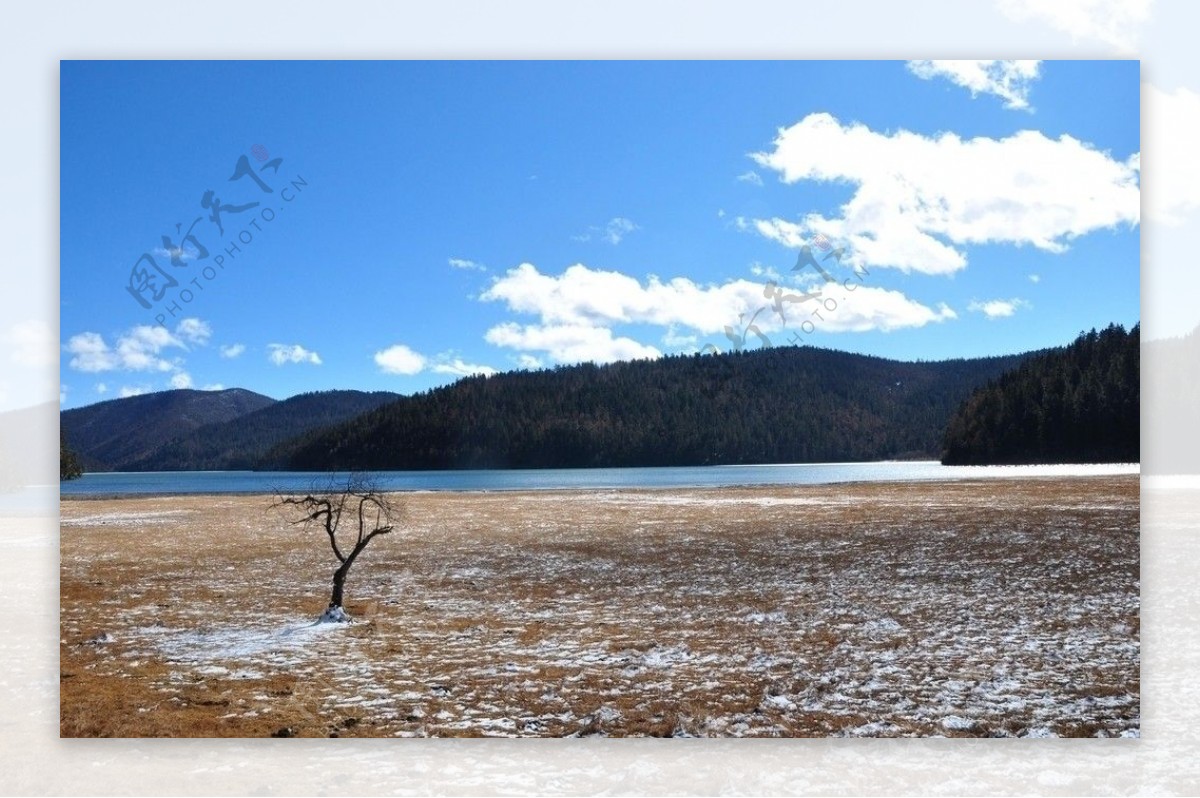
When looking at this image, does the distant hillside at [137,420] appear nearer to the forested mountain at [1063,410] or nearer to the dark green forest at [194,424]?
the dark green forest at [194,424]

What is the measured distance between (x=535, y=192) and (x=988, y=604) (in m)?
5.15

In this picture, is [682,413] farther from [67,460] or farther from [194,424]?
[67,460]

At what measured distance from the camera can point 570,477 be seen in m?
8.31

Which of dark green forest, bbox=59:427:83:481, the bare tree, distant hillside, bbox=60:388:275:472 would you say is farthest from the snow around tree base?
dark green forest, bbox=59:427:83:481

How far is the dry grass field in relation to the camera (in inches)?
226

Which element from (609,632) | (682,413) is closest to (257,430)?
(609,632)

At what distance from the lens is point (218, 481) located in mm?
7504

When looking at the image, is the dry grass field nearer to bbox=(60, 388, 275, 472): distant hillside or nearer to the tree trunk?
the tree trunk

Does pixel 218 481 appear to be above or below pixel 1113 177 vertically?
below

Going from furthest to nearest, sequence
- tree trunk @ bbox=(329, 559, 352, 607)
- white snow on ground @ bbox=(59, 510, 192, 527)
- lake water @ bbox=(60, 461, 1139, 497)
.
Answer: white snow on ground @ bbox=(59, 510, 192, 527) → lake water @ bbox=(60, 461, 1139, 497) → tree trunk @ bbox=(329, 559, 352, 607)

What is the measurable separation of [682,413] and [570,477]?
134cm

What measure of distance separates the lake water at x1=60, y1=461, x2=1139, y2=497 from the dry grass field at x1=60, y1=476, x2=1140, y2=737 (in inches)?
9.7

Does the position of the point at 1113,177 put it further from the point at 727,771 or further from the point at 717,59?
the point at 727,771


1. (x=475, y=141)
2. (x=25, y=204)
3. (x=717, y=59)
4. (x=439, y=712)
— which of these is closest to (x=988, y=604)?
(x=439, y=712)
